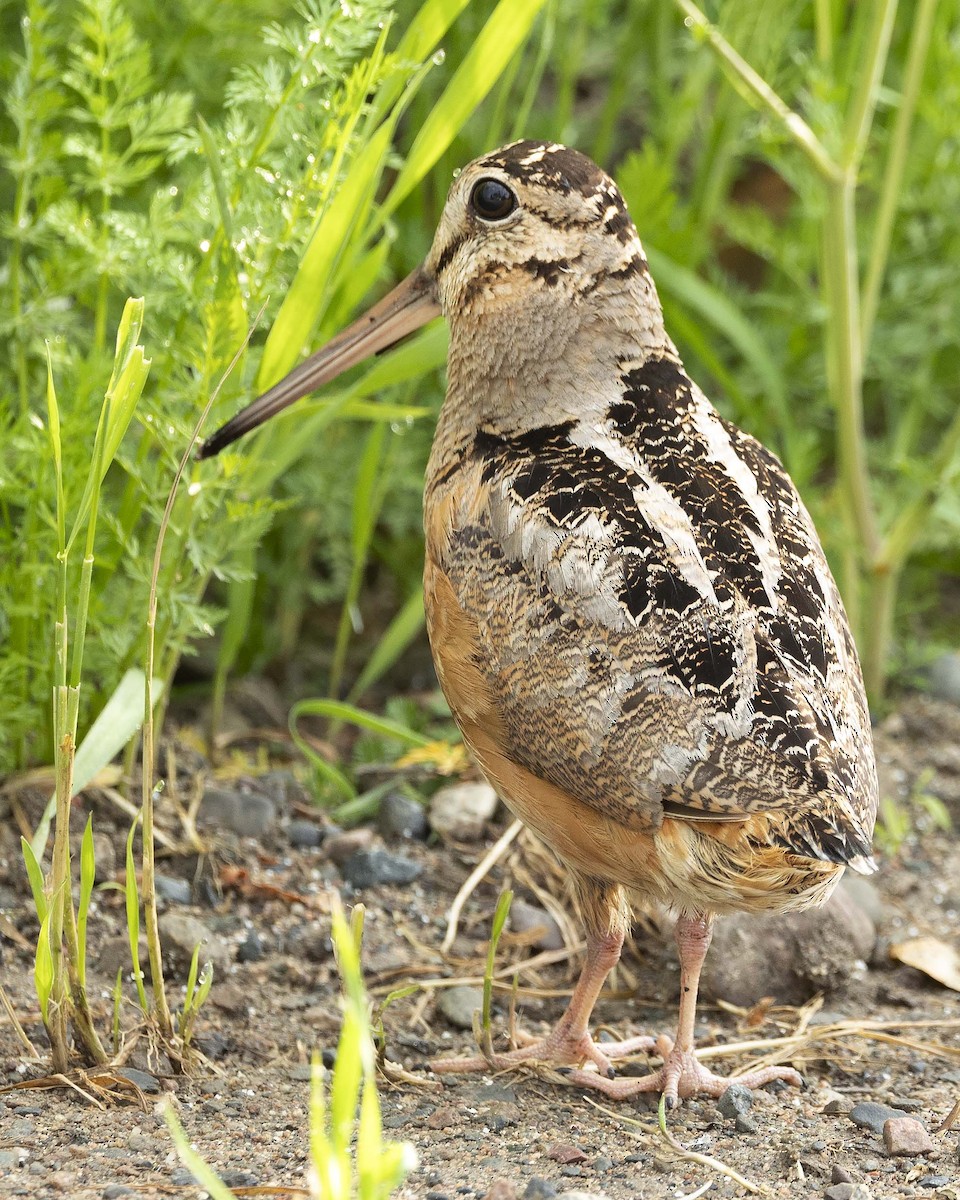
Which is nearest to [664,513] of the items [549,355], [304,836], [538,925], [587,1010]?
[549,355]

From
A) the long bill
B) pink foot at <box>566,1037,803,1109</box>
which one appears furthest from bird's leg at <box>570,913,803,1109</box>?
the long bill

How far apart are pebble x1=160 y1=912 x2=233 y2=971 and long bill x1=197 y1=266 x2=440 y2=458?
3.79 feet

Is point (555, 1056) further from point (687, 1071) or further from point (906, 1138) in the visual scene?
point (906, 1138)

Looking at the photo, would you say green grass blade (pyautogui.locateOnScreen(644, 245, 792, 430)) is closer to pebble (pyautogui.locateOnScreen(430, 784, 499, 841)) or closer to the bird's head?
the bird's head

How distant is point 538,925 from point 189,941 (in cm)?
85

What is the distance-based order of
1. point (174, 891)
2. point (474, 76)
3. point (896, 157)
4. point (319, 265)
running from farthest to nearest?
point (896, 157), point (174, 891), point (474, 76), point (319, 265)

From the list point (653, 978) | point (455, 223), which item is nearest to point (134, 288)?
point (455, 223)

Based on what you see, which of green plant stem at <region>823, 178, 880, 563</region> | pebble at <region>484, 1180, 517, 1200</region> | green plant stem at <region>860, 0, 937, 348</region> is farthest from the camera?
green plant stem at <region>860, 0, 937, 348</region>

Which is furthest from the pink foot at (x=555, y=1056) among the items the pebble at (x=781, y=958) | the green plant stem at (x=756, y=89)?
the green plant stem at (x=756, y=89)

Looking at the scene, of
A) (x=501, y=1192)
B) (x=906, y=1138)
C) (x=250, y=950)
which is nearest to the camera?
(x=501, y=1192)

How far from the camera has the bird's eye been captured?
324 centimetres

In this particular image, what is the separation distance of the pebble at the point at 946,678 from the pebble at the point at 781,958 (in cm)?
148

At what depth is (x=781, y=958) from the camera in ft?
11.8

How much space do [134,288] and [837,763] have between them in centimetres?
193
